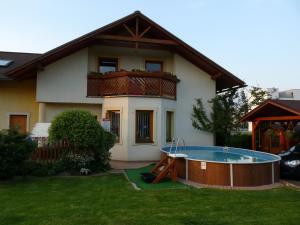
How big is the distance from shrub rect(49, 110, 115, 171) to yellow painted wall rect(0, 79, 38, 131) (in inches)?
229

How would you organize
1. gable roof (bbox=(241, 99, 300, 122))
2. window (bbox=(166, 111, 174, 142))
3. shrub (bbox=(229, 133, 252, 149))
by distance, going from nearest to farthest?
gable roof (bbox=(241, 99, 300, 122)) → window (bbox=(166, 111, 174, 142)) → shrub (bbox=(229, 133, 252, 149))

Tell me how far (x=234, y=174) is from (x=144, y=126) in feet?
22.6

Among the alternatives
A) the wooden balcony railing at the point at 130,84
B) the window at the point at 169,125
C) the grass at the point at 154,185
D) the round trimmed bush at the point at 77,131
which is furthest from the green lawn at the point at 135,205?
the window at the point at 169,125

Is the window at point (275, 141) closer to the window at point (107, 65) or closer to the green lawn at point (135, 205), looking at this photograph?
the green lawn at point (135, 205)

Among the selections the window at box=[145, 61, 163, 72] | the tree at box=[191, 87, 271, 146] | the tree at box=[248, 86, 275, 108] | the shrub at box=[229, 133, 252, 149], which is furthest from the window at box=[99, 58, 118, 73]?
the tree at box=[248, 86, 275, 108]

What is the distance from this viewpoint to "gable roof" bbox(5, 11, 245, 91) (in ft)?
47.1

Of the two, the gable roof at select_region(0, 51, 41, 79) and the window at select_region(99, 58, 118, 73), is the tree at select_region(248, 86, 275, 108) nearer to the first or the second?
the window at select_region(99, 58, 118, 73)

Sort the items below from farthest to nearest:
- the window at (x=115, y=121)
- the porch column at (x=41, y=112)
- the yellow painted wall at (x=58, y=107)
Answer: the yellow painted wall at (x=58, y=107) → the porch column at (x=41, y=112) → the window at (x=115, y=121)

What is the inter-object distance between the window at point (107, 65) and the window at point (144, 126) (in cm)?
360

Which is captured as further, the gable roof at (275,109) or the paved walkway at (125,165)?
the gable roof at (275,109)

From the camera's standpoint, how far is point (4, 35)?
17.0 metres

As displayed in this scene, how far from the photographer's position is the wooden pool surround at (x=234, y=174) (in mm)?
8977

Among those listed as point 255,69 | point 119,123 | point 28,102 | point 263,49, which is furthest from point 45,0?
point 255,69

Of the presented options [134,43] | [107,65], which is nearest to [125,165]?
[107,65]
